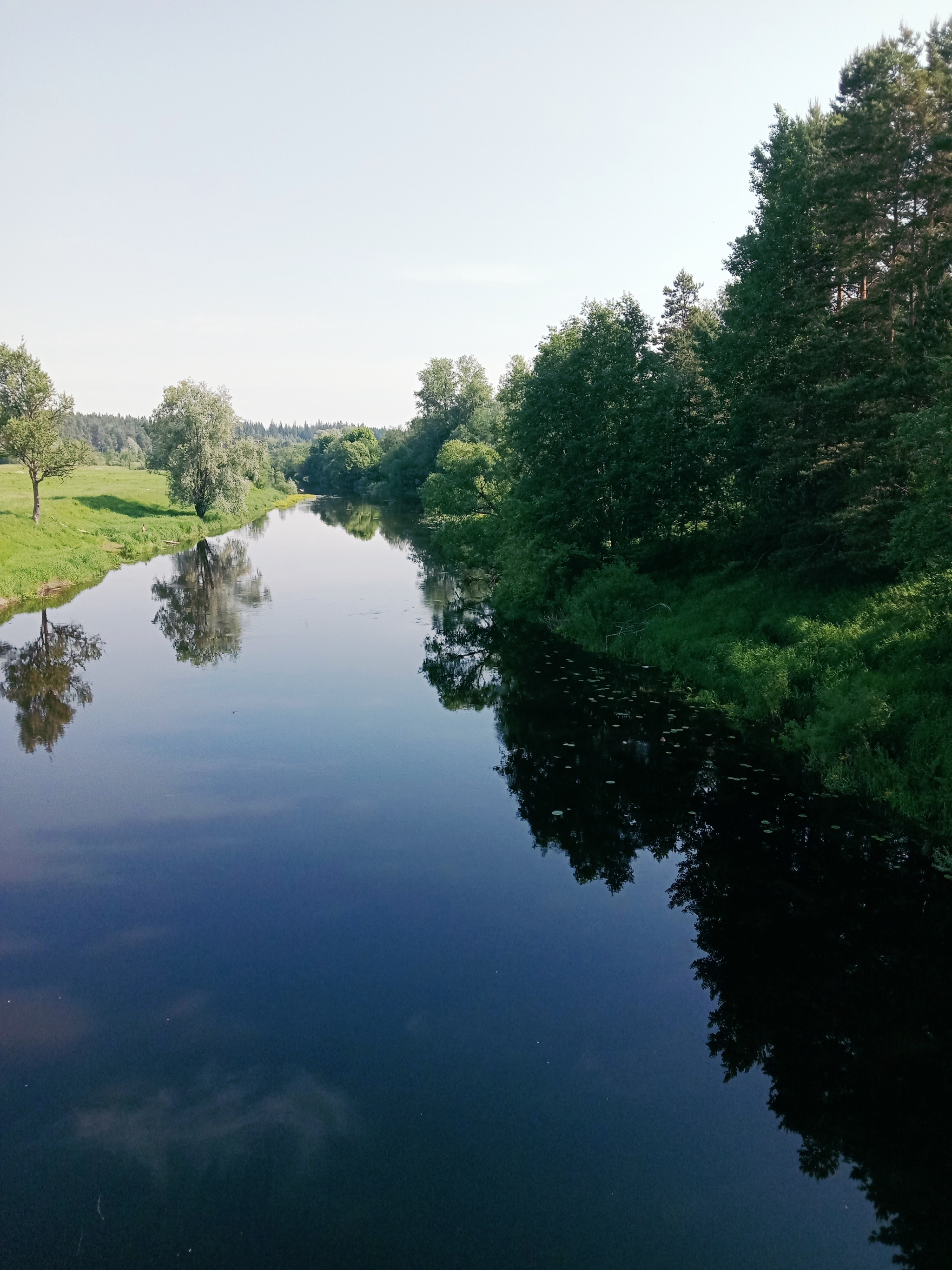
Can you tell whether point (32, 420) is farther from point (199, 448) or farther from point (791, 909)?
point (791, 909)

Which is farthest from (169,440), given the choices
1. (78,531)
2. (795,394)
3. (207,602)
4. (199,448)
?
(795,394)

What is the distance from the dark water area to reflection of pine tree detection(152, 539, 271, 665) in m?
9.41

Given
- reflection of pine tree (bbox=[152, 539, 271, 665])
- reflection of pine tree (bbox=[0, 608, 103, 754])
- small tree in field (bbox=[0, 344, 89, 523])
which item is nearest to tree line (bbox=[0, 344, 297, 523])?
small tree in field (bbox=[0, 344, 89, 523])

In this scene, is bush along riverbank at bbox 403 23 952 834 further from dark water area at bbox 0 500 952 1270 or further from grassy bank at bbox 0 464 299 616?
grassy bank at bbox 0 464 299 616

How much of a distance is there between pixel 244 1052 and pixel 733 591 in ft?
71.3

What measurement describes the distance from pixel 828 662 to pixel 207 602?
30.3 metres

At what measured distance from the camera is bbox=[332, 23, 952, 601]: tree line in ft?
67.0

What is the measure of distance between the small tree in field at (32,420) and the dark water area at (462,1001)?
33189 millimetres

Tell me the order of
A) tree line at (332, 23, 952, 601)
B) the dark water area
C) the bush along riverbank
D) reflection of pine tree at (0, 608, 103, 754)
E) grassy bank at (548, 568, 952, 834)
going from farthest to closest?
reflection of pine tree at (0, 608, 103, 754), tree line at (332, 23, 952, 601), the bush along riverbank, grassy bank at (548, 568, 952, 834), the dark water area

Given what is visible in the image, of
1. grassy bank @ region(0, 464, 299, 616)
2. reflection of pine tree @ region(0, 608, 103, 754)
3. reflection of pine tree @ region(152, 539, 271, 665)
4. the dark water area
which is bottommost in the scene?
the dark water area

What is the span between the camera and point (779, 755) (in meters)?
18.6

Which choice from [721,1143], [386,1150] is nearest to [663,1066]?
[721,1143]

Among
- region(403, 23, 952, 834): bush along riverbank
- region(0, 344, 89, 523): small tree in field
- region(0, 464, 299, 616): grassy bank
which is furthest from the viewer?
region(0, 344, 89, 523): small tree in field

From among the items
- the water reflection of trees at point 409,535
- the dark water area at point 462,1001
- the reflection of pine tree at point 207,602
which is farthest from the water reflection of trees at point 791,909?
the water reflection of trees at point 409,535
